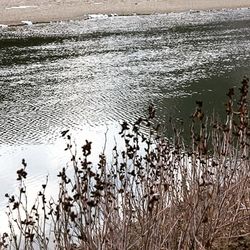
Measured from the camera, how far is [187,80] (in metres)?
15.3

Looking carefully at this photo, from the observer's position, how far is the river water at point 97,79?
10.8 metres

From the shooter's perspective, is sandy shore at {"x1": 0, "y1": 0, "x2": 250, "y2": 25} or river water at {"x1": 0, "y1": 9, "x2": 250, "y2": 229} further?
sandy shore at {"x1": 0, "y1": 0, "x2": 250, "y2": 25}

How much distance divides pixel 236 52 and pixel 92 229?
15718mm

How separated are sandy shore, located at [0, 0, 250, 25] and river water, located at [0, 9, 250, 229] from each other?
5.83 m

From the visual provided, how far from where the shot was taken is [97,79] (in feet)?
52.7

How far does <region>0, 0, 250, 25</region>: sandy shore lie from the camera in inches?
1334

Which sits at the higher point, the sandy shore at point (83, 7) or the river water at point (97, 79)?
the sandy shore at point (83, 7)

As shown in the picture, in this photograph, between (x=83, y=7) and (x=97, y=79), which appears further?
(x=83, y=7)

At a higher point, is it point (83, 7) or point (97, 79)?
point (83, 7)

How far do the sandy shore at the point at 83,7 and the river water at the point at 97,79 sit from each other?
583 centimetres

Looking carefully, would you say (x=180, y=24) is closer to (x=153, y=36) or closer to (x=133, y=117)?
(x=153, y=36)

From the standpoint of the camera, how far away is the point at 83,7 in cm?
3803

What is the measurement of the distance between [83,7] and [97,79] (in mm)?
22943

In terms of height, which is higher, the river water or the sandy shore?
the sandy shore
